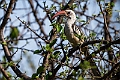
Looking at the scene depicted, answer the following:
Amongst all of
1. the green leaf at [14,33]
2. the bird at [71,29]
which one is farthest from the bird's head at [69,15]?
the green leaf at [14,33]

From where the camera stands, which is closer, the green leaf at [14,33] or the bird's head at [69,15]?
the bird's head at [69,15]

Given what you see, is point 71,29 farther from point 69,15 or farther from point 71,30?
point 69,15

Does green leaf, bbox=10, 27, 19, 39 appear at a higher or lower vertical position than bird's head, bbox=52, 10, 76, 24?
lower

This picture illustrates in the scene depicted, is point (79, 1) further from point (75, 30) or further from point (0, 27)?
point (0, 27)

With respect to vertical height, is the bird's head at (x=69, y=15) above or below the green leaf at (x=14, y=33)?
above

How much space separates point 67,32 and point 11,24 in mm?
1999

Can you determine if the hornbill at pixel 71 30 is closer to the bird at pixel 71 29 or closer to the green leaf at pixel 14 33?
the bird at pixel 71 29

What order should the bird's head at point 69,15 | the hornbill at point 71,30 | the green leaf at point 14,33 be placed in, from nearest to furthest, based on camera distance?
the hornbill at point 71,30 < the bird's head at point 69,15 < the green leaf at point 14,33

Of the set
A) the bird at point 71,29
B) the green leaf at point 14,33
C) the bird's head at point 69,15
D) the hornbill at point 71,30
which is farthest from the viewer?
the green leaf at point 14,33

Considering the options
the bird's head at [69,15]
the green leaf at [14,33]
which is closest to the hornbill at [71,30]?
the bird's head at [69,15]

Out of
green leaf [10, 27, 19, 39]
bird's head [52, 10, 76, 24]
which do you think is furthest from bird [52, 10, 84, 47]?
green leaf [10, 27, 19, 39]

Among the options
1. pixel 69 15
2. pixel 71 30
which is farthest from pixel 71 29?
pixel 69 15

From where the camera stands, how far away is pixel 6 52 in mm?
5215

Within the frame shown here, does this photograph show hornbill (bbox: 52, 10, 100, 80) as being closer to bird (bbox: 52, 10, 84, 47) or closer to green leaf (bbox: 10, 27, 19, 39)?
bird (bbox: 52, 10, 84, 47)
